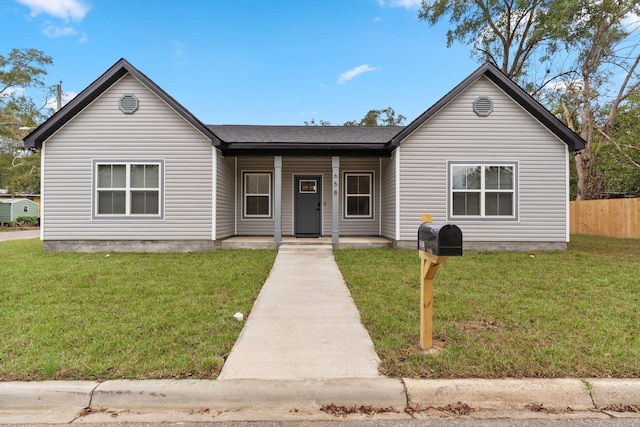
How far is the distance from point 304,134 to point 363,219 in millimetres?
3529

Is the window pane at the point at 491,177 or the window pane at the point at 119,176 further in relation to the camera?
the window pane at the point at 491,177

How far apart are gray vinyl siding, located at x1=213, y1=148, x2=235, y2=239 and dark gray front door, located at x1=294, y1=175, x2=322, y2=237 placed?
2.15 meters

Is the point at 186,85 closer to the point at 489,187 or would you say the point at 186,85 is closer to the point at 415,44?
the point at 415,44

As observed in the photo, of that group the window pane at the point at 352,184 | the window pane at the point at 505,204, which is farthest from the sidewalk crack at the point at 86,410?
the window pane at the point at 352,184

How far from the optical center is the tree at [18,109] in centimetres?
2612

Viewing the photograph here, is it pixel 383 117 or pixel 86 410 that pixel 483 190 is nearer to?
pixel 86 410

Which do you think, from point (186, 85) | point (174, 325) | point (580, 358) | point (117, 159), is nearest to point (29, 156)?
point (186, 85)

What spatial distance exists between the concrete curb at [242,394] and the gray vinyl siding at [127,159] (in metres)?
7.67

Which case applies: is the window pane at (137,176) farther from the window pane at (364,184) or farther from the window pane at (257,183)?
the window pane at (364,184)

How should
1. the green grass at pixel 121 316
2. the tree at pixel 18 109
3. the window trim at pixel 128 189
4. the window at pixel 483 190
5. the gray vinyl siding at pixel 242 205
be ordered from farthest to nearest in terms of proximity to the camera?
the tree at pixel 18 109, the gray vinyl siding at pixel 242 205, the window at pixel 483 190, the window trim at pixel 128 189, the green grass at pixel 121 316

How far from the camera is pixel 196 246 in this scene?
33.3ft

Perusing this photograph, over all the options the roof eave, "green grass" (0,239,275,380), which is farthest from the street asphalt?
the roof eave

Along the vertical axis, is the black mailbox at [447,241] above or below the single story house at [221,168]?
below

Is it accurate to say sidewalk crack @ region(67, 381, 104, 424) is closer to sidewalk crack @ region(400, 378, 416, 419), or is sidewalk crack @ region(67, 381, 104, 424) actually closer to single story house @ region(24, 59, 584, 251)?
sidewalk crack @ region(400, 378, 416, 419)
